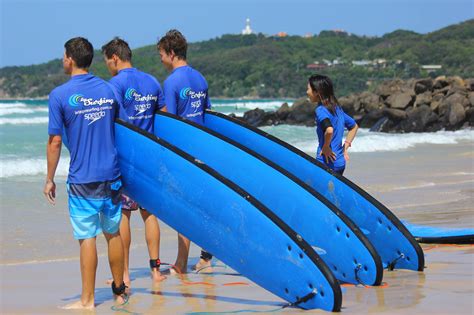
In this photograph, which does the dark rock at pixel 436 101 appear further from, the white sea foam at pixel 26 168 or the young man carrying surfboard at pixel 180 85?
the young man carrying surfboard at pixel 180 85

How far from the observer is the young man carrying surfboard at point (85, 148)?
Result: 16.3 feet

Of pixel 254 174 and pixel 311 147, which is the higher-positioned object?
pixel 254 174

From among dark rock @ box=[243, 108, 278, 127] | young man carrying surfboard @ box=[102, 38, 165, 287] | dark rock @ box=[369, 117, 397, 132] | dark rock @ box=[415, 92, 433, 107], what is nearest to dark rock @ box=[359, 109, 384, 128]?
dark rock @ box=[369, 117, 397, 132]

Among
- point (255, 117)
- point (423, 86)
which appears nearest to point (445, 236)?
point (423, 86)

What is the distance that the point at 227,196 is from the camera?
5.10m

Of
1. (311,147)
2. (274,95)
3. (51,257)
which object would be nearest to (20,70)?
(274,95)

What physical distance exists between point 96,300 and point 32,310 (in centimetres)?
42

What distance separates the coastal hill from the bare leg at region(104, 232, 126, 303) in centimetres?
10780

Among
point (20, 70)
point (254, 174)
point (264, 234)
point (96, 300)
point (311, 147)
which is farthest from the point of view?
point (20, 70)

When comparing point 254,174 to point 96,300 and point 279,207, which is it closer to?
point 279,207

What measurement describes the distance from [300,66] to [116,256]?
5558 inches

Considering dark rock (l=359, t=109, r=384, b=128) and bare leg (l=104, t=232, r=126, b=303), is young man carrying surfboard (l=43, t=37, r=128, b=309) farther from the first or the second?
dark rock (l=359, t=109, r=384, b=128)

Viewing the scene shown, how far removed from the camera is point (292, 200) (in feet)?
18.7

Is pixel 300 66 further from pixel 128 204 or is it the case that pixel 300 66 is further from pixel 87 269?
pixel 87 269
